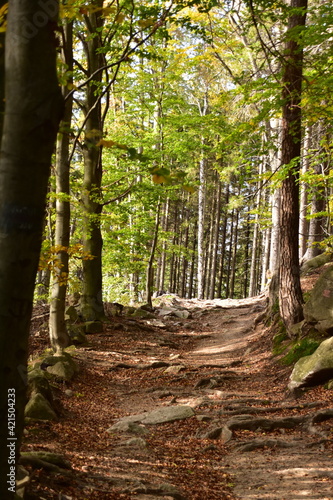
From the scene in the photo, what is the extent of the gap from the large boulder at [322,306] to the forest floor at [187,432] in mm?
1282

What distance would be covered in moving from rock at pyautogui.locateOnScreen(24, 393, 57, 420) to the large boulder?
5.25 meters

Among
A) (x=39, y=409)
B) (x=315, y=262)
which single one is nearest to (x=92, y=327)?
(x=39, y=409)

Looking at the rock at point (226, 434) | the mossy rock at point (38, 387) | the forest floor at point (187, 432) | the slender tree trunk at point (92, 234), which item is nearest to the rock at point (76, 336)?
the forest floor at point (187, 432)

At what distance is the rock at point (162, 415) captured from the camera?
22.8 ft

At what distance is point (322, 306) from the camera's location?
845cm

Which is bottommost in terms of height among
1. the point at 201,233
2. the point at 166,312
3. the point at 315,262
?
the point at 166,312

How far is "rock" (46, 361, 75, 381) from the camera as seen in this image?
26.9 feet

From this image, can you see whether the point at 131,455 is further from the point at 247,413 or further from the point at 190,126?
the point at 190,126

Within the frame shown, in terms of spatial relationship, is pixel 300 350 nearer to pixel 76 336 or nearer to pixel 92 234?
pixel 76 336

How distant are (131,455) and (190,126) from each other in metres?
13.6

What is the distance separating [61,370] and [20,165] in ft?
22.5

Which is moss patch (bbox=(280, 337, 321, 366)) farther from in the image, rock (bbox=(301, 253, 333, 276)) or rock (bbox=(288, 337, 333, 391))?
rock (bbox=(301, 253, 333, 276))

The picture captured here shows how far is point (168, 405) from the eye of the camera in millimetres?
7926

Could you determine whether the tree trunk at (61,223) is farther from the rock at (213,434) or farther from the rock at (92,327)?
the rock at (213,434)
